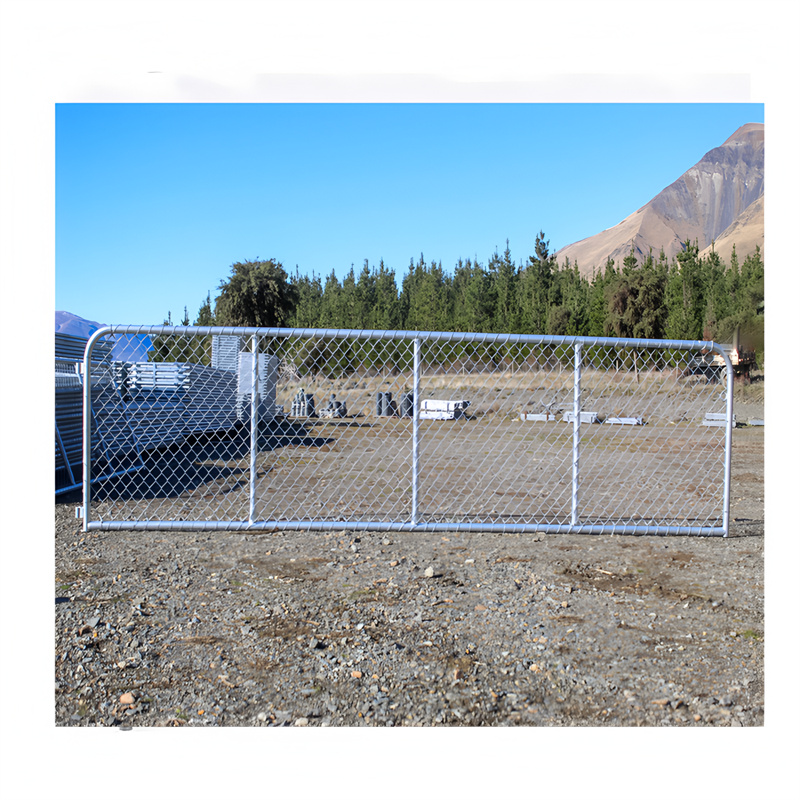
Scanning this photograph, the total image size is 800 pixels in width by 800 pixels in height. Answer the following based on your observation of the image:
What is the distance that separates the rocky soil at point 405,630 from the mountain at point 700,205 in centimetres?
11814

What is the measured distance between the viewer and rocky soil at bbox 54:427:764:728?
2482 mm

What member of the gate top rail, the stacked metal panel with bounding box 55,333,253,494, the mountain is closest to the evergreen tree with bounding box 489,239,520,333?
the stacked metal panel with bounding box 55,333,253,494

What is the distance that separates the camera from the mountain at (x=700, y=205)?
382 feet

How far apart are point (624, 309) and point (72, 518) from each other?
33.8m

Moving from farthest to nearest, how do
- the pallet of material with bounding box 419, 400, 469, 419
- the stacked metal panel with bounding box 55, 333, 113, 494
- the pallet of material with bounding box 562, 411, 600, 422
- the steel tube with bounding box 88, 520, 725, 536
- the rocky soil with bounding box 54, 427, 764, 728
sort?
the pallet of material with bounding box 419, 400, 469, 419, the pallet of material with bounding box 562, 411, 600, 422, the stacked metal panel with bounding box 55, 333, 113, 494, the steel tube with bounding box 88, 520, 725, 536, the rocky soil with bounding box 54, 427, 764, 728

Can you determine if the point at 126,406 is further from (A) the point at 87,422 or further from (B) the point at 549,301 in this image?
(B) the point at 549,301

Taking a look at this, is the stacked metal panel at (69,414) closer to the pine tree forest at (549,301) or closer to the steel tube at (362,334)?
the steel tube at (362,334)

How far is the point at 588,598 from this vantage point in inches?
145

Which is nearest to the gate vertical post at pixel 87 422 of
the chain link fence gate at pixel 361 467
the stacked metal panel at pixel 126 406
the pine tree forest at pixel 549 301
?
the chain link fence gate at pixel 361 467

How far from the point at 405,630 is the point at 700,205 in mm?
139587

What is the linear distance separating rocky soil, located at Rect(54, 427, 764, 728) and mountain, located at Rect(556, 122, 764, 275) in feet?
388

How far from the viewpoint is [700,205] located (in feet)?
401

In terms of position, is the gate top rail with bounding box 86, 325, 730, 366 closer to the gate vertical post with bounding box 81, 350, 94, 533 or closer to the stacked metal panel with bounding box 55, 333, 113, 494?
the gate vertical post with bounding box 81, 350, 94, 533
